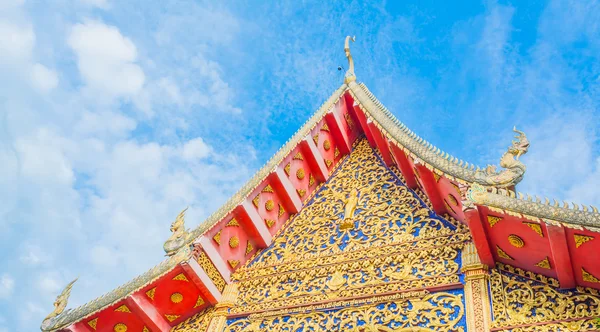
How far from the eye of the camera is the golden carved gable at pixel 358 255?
5699 millimetres

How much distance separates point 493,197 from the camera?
4.90m

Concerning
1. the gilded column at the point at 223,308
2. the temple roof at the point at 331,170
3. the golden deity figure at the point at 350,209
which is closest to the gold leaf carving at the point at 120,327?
the temple roof at the point at 331,170

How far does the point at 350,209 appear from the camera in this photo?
7098 millimetres

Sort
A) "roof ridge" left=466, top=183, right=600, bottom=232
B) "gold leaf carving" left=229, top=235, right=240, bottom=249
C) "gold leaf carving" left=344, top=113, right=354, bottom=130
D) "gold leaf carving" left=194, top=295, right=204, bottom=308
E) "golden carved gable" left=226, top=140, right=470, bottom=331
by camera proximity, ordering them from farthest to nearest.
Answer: "gold leaf carving" left=344, top=113, right=354, bottom=130
"gold leaf carving" left=229, top=235, right=240, bottom=249
"gold leaf carving" left=194, top=295, right=204, bottom=308
"golden carved gable" left=226, top=140, right=470, bottom=331
"roof ridge" left=466, top=183, right=600, bottom=232

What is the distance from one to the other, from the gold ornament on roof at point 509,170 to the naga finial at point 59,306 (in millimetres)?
5193

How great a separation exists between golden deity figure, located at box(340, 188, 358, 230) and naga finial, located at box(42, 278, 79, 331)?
363 centimetres

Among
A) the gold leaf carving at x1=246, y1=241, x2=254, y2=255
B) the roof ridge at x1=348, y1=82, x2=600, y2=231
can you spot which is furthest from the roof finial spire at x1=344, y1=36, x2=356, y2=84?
the gold leaf carving at x1=246, y1=241, x2=254, y2=255

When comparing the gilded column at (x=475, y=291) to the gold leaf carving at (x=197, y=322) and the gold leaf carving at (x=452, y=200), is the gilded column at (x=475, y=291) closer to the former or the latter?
the gold leaf carving at (x=452, y=200)

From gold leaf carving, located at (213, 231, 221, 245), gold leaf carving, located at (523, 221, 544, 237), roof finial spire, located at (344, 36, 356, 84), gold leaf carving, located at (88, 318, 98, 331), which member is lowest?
gold leaf carving, located at (88, 318, 98, 331)

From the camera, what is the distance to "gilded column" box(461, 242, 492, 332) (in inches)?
193

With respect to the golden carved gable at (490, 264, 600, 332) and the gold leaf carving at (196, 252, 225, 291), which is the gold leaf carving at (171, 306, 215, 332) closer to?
the gold leaf carving at (196, 252, 225, 291)

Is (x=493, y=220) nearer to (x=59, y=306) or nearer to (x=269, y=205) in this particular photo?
(x=269, y=205)

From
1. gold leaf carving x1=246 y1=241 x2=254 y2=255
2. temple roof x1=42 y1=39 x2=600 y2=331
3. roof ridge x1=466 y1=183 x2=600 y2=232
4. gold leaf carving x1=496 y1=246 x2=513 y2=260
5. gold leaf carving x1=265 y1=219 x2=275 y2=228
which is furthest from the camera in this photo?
gold leaf carving x1=265 y1=219 x2=275 y2=228

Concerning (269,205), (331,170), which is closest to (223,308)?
(269,205)
